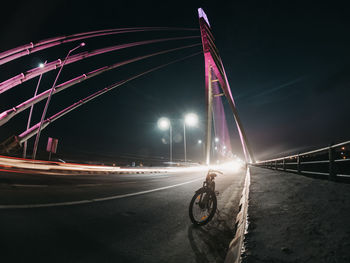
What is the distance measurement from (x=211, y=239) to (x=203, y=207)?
959 mm

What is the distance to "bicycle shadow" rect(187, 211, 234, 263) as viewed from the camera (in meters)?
2.33

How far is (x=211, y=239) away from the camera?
2873 mm

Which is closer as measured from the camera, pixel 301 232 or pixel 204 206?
pixel 301 232

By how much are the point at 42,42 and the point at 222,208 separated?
2260 cm

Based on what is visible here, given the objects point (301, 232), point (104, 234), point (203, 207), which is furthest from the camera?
point (203, 207)

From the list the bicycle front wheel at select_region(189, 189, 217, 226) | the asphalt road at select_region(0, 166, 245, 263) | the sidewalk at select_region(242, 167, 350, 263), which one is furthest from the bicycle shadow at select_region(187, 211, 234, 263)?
the sidewalk at select_region(242, 167, 350, 263)

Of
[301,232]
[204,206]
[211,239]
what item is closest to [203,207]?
[204,206]

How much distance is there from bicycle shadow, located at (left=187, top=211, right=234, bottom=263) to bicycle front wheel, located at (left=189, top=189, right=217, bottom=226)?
0.61ft

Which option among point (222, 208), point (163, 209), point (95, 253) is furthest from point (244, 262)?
point (222, 208)

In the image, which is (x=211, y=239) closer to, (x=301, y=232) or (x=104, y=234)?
(x=301, y=232)

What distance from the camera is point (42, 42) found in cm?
1683

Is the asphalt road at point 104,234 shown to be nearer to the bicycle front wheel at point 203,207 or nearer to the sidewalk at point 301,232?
the bicycle front wheel at point 203,207

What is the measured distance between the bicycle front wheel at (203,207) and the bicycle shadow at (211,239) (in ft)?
0.61

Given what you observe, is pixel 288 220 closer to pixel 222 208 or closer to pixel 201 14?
pixel 222 208
